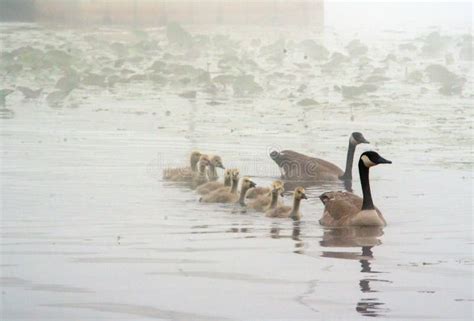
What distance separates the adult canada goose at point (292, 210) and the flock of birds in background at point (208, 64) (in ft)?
32.1

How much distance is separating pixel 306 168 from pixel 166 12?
2183 cm

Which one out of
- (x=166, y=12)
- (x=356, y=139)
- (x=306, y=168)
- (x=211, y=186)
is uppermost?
(x=166, y=12)

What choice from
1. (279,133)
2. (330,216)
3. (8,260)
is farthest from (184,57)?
(8,260)

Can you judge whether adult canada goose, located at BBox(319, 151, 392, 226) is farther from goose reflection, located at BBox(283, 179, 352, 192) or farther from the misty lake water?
goose reflection, located at BBox(283, 179, 352, 192)

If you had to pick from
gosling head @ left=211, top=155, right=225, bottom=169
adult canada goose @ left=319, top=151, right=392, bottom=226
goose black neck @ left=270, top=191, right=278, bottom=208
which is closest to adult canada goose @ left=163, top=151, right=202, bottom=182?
gosling head @ left=211, top=155, right=225, bottom=169

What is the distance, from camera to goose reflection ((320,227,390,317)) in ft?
26.0

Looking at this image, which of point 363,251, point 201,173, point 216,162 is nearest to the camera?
point 363,251

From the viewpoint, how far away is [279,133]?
60.5 feet

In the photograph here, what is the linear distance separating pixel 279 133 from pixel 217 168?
9.71ft

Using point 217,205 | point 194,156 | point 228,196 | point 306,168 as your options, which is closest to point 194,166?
point 194,156

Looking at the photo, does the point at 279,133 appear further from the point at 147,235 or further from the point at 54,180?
the point at 147,235

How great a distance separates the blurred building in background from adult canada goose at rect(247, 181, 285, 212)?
66.8ft

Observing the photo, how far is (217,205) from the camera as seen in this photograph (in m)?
12.2

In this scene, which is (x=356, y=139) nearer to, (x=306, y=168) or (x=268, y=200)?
(x=306, y=168)
